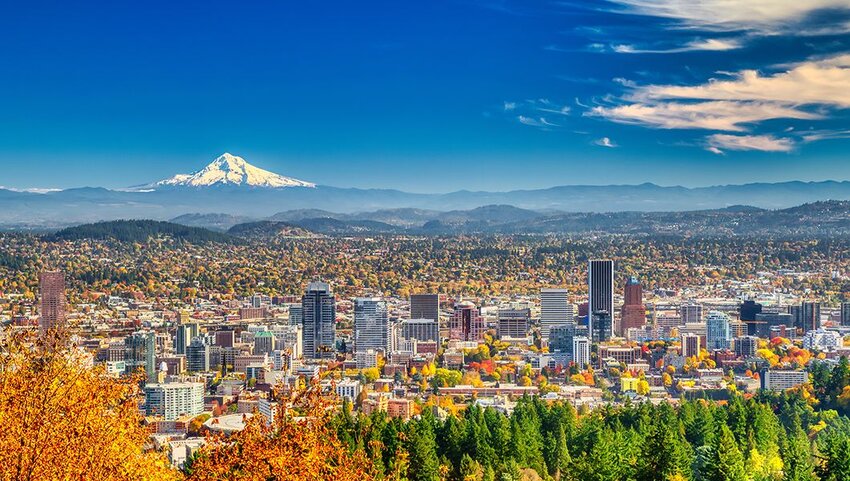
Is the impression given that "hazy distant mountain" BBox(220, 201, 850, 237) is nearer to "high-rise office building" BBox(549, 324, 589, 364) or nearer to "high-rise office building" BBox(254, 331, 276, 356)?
"high-rise office building" BBox(549, 324, 589, 364)

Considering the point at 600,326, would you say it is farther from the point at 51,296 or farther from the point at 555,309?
the point at 51,296

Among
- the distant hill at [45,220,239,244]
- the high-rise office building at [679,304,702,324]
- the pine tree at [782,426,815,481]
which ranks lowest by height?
the high-rise office building at [679,304,702,324]

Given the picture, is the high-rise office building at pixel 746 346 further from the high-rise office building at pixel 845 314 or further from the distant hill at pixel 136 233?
the distant hill at pixel 136 233

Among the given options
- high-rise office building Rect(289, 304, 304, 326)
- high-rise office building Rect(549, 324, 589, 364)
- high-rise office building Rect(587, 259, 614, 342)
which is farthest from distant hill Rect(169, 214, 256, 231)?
high-rise office building Rect(549, 324, 589, 364)

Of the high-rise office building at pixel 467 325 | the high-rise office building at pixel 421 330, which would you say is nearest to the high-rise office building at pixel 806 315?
the high-rise office building at pixel 467 325

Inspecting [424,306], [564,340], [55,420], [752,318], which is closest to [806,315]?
[752,318]

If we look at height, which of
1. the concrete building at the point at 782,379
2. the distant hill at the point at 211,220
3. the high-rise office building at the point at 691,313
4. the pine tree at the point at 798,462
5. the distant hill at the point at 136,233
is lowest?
the concrete building at the point at 782,379
